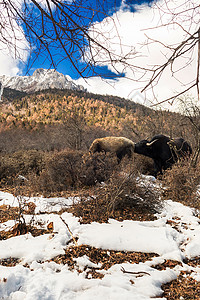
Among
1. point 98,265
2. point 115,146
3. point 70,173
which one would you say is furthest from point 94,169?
point 115,146

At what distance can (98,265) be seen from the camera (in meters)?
2.54

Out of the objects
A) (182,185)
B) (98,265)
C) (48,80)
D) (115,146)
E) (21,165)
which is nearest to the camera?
(98,265)

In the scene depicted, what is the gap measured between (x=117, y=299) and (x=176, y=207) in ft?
11.0

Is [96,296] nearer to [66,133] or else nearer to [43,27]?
[43,27]

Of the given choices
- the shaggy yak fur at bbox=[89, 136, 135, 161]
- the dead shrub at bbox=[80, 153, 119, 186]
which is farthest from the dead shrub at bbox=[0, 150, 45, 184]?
the shaggy yak fur at bbox=[89, 136, 135, 161]

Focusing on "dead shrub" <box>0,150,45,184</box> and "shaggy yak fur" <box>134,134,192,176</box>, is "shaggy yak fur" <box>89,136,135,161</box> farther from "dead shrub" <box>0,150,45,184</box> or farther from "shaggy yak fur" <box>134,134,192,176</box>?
"dead shrub" <box>0,150,45,184</box>

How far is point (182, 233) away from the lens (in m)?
3.59

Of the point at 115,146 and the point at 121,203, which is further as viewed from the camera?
the point at 115,146

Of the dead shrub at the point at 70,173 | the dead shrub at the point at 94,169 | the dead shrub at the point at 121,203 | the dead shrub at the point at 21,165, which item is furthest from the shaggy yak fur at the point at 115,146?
the dead shrub at the point at 121,203

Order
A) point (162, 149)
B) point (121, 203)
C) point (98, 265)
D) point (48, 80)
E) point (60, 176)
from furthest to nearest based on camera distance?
1. point (162, 149)
2. point (60, 176)
3. point (121, 203)
4. point (48, 80)
5. point (98, 265)

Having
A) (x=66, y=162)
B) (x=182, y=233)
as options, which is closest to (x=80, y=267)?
(x=182, y=233)

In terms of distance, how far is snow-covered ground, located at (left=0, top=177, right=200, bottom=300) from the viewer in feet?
6.45

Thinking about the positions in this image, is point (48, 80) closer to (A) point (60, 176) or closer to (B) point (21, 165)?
(A) point (60, 176)

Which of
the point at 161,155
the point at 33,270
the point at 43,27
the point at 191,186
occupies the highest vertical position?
the point at 43,27
